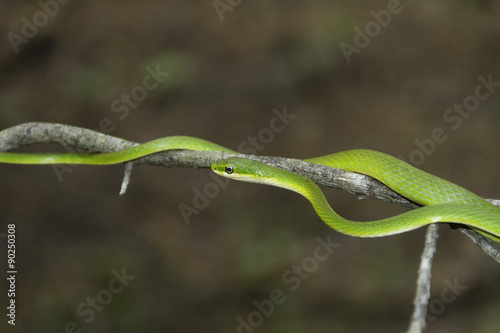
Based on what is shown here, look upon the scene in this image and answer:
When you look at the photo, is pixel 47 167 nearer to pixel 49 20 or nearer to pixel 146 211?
pixel 146 211

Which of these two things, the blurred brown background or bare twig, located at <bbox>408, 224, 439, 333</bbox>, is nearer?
bare twig, located at <bbox>408, 224, 439, 333</bbox>
